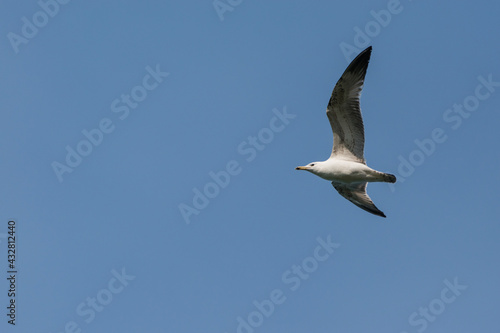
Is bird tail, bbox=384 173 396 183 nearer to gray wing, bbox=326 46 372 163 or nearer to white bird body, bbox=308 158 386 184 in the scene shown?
white bird body, bbox=308 158 386 184

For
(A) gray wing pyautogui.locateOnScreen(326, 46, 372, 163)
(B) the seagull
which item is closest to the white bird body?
(B) the seagull

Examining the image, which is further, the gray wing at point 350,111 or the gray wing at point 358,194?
the gray wing at point 358,194

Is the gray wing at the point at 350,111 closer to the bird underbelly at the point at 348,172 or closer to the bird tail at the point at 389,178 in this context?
the bird underbelly at the point at 348,172

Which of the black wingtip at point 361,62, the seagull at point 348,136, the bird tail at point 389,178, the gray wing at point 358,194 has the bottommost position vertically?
the bird tail at point 389,178

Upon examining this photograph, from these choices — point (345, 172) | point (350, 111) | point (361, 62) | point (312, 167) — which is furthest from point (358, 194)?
point (361, 62)

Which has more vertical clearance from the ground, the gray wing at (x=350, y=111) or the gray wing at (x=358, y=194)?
the gray wing at (x=350, y=111)

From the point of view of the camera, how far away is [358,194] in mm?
21703

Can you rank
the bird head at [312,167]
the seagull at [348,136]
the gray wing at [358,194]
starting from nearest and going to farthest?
the seagull at [348,136] → the bird head at [312,167] → the gray wing at [358,194]

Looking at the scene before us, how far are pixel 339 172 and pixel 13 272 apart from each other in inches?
393

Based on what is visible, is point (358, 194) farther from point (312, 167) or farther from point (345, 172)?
point (312, 167)

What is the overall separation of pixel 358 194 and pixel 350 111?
2891 millimetres

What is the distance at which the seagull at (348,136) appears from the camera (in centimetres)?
1977

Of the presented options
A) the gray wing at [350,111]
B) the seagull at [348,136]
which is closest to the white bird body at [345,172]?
the seagull at [348,136]

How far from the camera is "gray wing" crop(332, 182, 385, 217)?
70.9 ft
